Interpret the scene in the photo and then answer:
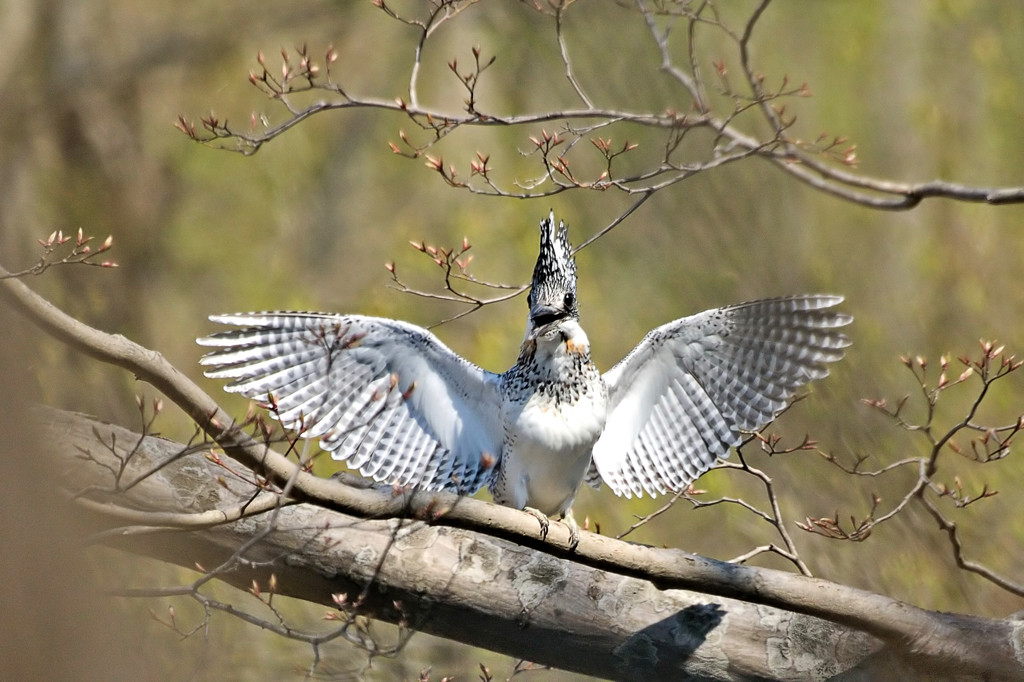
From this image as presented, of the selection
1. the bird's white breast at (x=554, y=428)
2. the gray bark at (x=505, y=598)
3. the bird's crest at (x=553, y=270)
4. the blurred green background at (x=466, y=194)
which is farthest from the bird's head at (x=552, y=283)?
the blurred green background at (x=466, y=194)

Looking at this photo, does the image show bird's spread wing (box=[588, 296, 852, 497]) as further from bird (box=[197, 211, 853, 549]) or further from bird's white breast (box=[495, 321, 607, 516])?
bird's white breast (box=[495, 321, 607, 516])

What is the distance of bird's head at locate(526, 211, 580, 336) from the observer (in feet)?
14.5

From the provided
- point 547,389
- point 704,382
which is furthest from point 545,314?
point 704,382

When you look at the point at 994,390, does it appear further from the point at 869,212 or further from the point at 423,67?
the point at 423,67

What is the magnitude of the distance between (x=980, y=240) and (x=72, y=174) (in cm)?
960

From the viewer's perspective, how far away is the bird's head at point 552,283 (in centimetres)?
441

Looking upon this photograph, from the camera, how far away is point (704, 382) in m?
4.81

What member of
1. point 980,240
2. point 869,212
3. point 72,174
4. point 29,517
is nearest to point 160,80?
point 72,174

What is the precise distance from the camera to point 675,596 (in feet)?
13.1

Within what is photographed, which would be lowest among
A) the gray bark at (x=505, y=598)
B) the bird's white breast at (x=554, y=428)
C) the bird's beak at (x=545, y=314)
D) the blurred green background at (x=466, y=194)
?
the gray bark at (x=505, y=598)

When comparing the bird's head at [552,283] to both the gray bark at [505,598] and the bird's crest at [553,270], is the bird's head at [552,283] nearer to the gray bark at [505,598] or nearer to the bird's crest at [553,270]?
the bird's crest at [553,270]

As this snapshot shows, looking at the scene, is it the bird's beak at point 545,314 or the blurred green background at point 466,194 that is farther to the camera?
the blurred green background at point 466,194

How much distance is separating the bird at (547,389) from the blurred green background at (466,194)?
1.57 metres

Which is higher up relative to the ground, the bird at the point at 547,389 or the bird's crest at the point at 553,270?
the bird's crest at the point at 553,270
